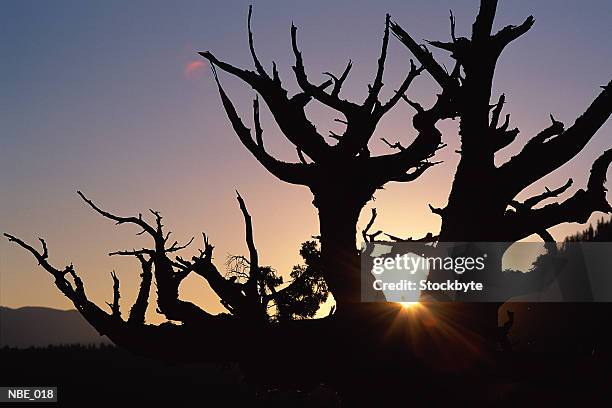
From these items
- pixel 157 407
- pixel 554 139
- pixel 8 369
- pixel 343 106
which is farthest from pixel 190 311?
pixel 8 369

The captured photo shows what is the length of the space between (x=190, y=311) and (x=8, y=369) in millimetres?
49551

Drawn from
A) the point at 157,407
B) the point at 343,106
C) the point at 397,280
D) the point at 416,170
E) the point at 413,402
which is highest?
the point at 343,106

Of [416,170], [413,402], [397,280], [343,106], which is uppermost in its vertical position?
[343,106]

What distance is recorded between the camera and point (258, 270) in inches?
381

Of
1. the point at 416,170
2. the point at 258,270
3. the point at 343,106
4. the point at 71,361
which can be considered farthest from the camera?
the point at 71,361

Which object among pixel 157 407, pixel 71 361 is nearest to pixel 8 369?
pixel 71 361

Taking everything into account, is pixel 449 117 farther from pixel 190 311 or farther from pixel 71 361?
pixel 71 361

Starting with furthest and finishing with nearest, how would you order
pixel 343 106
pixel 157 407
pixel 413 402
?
pixel 157 407, pixel 343 106, pixel 413 402

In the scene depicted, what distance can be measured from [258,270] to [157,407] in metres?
36.4

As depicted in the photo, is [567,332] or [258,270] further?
[567,332]

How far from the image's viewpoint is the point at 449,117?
10180 mm

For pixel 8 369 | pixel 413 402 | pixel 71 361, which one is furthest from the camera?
pixel 71 361

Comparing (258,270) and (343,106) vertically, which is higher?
(343,106)

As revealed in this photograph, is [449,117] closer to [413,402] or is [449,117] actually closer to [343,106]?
[343,106]
